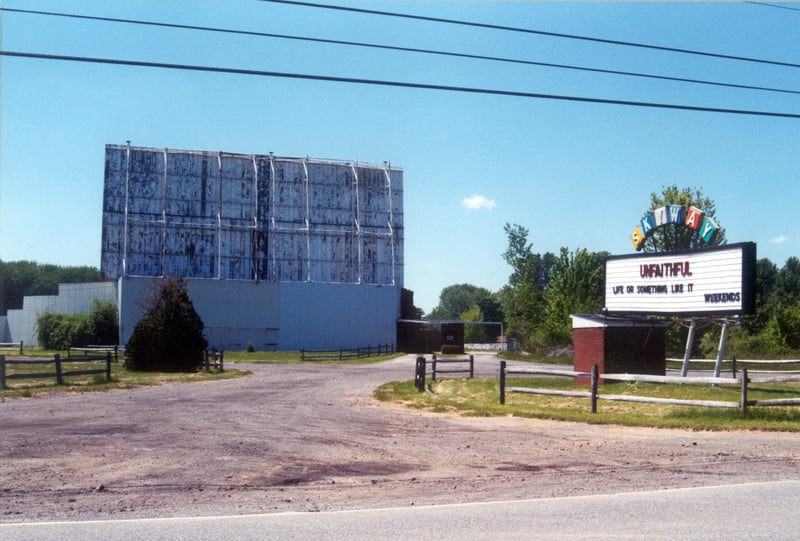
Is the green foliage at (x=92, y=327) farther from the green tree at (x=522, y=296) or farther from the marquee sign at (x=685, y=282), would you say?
the marquee sign at (x=685, y=282)

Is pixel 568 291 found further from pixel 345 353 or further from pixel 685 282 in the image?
pixel 685 282

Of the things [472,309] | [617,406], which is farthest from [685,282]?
[472,309]

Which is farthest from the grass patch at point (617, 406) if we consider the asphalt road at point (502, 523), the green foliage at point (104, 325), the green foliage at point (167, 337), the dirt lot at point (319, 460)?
the green foliage at point (104, 325)

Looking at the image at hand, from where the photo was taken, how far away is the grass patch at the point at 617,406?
1723 centimetres

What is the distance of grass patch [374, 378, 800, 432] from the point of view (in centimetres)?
1723

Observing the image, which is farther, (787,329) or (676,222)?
(787,329)

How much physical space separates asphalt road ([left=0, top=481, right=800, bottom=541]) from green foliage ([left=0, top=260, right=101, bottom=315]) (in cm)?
11528

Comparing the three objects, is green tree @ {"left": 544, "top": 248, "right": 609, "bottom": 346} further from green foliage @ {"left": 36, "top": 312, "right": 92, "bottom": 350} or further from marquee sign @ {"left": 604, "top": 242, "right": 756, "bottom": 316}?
green foliage @ {"left": 36, "top": 312, "right": 92, "bottom": 350}

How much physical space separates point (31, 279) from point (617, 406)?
115m

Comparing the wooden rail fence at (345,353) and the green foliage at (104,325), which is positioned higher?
the green foliage at (104,325)

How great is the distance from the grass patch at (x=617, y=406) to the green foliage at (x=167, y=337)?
15.3m

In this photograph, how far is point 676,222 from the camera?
87.6 ft

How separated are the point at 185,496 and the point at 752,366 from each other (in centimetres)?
3747

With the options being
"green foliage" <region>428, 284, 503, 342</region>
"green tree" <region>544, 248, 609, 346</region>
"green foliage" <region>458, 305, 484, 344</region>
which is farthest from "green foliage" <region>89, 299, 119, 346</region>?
"green foliage" <region>458, 305, 484, 344</region>
